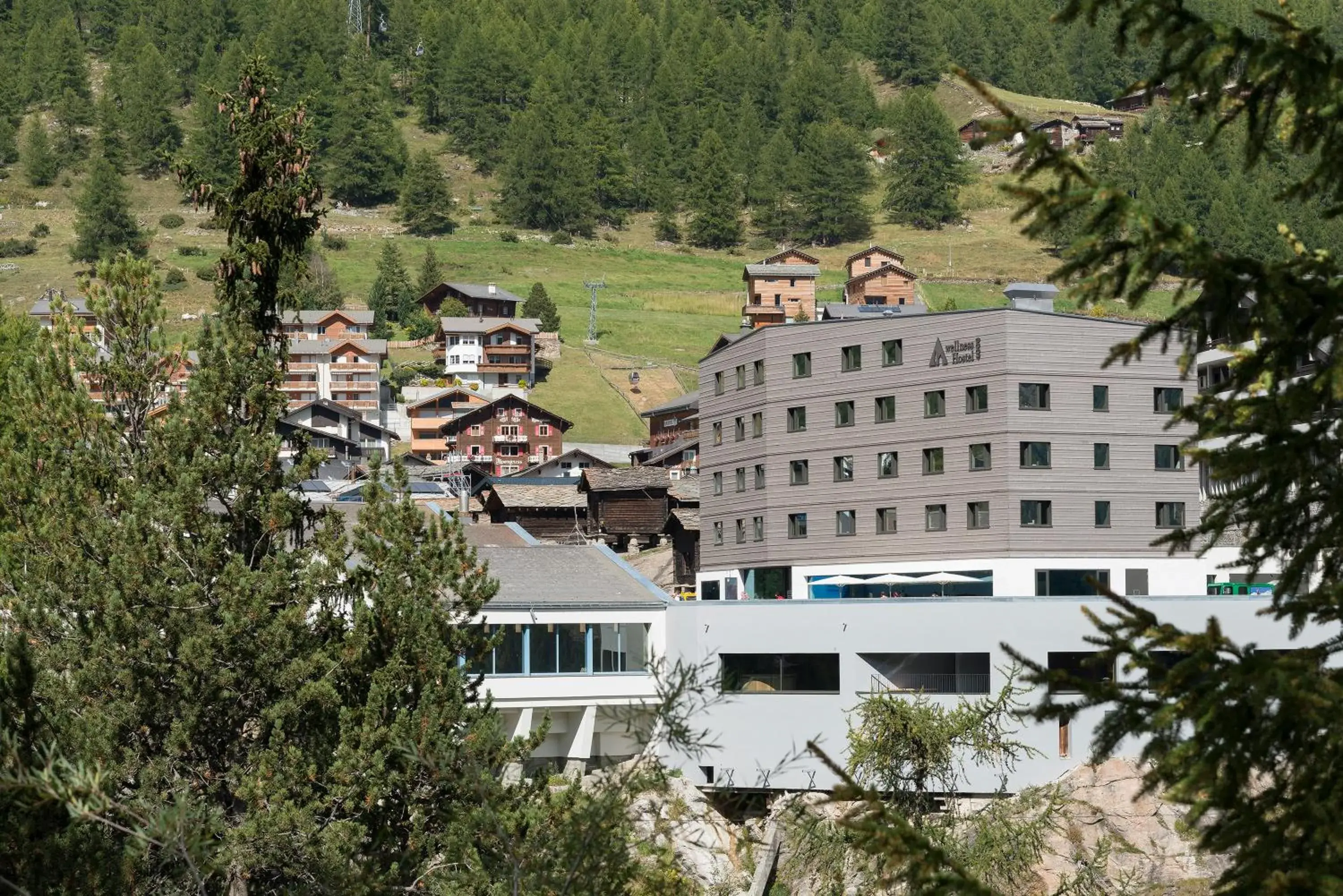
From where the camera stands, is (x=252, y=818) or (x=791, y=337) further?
(x=791, y=337)

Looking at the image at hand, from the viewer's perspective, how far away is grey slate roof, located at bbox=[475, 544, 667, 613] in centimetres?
5178

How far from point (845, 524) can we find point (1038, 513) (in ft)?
24.9

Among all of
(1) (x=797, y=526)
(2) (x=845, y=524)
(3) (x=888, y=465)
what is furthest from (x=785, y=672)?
(1) (x=797, y=526)

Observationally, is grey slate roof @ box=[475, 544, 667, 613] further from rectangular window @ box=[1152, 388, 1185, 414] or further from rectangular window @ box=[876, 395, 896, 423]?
rectangular window @ box=[1152, 388, 1185, 414]

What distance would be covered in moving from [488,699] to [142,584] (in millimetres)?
6074

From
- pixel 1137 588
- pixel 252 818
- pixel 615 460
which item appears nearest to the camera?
pixel 252 818

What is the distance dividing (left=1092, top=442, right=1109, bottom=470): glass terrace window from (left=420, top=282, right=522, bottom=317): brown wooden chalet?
333ft

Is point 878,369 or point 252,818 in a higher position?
point 878,369

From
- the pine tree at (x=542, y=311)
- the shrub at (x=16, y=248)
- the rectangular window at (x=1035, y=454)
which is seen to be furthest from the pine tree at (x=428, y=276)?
the rectangular window at (x=1035, y=454)

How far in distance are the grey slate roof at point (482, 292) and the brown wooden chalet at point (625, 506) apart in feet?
245

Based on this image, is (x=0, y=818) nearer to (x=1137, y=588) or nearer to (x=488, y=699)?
(x=488, y=699)

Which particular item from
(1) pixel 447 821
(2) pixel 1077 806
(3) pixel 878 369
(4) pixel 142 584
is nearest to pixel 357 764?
(1) pixel 447 821

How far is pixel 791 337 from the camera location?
68188 millimetres

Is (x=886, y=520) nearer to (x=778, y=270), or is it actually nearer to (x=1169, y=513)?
(x=1169, y=513)
